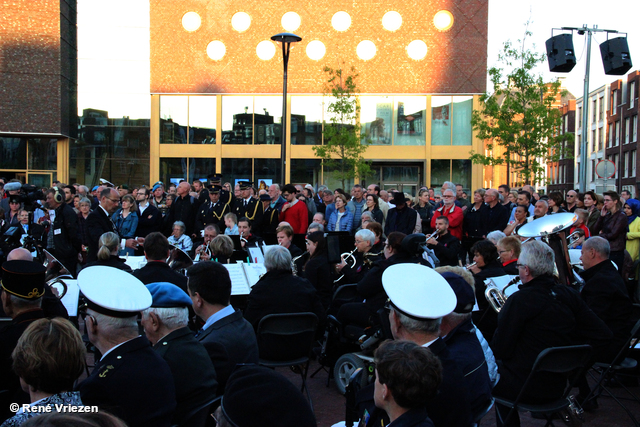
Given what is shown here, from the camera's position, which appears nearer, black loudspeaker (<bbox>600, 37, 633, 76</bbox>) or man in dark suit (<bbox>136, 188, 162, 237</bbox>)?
man in dark suit (<bbox>136, 188, 162, 237</bbox>)

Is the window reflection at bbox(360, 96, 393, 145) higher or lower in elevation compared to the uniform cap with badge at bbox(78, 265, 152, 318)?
higher

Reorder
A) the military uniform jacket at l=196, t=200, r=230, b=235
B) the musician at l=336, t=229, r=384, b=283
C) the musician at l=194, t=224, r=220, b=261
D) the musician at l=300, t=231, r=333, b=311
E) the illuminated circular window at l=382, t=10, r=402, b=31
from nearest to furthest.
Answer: the musician at l=300, t=231, r=333, b=311
the musician at l=336, t=229, r=384, b=283
the musician at l=194, t=224, r=220, b=261
the military uniform jacket at l=196, t=200, r=230, b=235
the illuminated circular window at l=382, t=10, r=402, b=31

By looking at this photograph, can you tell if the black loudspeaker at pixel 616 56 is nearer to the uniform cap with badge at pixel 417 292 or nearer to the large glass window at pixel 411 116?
the uniform cap with badge at pixel 417 292

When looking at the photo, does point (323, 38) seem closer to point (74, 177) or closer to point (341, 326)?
point (74, 177)

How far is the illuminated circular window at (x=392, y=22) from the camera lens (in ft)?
89.2

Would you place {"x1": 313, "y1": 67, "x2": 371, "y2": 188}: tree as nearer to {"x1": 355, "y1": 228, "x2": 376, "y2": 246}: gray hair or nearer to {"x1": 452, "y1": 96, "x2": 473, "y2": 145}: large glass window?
{"x1": 452, "y1": 96, "x2": 473, "y2": 145}: large glass window

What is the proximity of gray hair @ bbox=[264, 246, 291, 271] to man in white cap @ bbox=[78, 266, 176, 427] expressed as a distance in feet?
8.02

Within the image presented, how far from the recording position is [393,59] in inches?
1072

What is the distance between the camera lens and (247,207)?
11.5m

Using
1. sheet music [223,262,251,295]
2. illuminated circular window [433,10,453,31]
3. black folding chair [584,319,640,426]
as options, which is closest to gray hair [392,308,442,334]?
black folding chair [584,319,640,426]

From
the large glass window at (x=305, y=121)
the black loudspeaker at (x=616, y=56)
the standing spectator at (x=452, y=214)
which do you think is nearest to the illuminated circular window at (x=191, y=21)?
the large glass window at (x=305, y=121)

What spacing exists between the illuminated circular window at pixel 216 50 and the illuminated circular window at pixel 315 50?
4.23 m

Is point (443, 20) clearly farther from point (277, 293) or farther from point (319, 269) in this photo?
point (277, 293)

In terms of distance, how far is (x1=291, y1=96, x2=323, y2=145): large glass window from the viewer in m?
27.7
